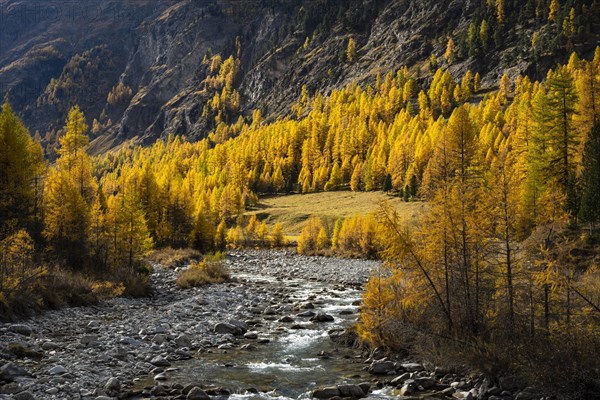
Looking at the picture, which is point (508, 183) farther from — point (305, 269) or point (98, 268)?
point (305, 269)

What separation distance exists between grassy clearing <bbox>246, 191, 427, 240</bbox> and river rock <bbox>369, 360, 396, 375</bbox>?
6753 cm

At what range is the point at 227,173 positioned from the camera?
451 ft

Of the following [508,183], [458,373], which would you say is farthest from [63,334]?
[508,183]

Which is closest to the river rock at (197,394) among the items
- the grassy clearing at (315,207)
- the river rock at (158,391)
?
the river rock at (158,391)

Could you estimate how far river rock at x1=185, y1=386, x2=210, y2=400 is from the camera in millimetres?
13977

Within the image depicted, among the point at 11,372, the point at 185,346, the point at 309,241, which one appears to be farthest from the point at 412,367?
the point at 309,241

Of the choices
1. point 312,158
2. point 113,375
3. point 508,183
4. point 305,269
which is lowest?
point 305,269

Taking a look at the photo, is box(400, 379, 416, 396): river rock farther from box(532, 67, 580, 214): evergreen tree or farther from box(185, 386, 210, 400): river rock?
box(532, 67, 580, 214): evergreen tree

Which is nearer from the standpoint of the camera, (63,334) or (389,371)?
(389,371)

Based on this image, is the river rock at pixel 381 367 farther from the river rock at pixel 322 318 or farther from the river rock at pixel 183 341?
the river rock at pixel 322 318

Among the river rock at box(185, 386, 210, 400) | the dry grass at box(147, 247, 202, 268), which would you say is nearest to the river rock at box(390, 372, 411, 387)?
the river rock at box(185, 386, 210, 400)

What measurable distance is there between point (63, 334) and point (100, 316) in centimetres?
454

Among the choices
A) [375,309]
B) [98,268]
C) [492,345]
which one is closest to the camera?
[492,345]

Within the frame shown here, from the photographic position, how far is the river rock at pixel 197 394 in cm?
1398
